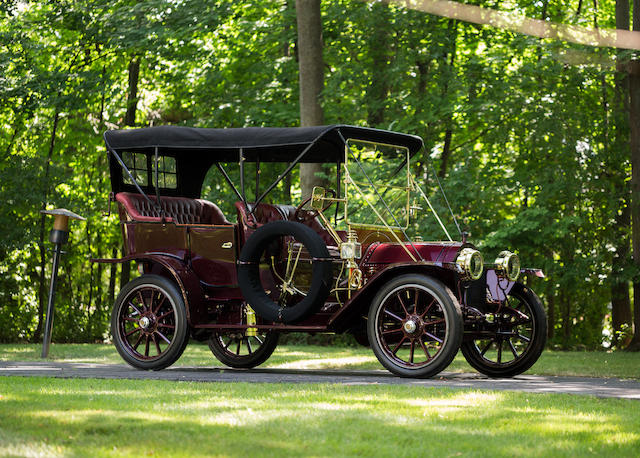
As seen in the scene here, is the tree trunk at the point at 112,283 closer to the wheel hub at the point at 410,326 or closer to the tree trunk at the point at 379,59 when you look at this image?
the tree trunk at the point at 379,59

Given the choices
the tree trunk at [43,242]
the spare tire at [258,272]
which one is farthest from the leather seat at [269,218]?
the tree trunk at [43,242]

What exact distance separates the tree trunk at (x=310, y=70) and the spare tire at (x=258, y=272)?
8050mm

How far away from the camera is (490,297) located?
10.7 metres

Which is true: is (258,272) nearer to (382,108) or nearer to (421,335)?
(421,335)

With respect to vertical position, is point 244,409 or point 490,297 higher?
point 490,297

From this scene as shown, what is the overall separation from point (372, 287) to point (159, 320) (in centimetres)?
268

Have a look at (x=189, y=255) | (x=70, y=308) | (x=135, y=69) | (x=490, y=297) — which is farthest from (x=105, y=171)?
(x=490, y=297)

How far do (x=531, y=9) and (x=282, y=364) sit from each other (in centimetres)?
1244

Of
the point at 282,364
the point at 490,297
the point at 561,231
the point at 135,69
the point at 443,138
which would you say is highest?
the point at 135,69

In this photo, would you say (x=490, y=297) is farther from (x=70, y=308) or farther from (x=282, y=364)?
(x=70, y=308)

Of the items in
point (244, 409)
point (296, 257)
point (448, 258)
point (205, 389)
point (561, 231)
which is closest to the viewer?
point (244, 409)

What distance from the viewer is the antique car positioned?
404 inches

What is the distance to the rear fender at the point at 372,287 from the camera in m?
10.2

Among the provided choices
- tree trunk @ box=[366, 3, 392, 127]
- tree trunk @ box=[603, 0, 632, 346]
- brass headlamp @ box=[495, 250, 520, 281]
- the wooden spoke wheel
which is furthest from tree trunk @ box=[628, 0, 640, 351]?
the wooden spoke wheel
